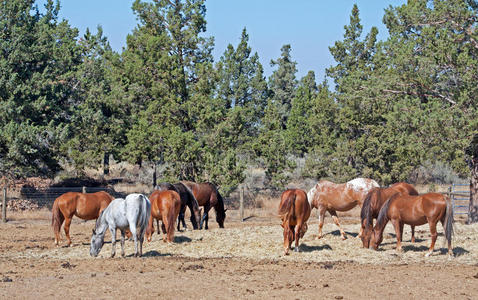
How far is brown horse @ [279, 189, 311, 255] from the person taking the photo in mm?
14516

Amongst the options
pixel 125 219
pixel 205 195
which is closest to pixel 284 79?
pixel 205 195

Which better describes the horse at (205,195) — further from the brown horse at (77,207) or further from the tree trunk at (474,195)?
the tree trunk at (474,195)

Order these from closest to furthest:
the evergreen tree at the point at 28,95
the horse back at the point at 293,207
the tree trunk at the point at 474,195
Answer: the horse back at the point at 293,207
the tree trunk at the point at 474,195
the evergreen tree at the point at 28,95

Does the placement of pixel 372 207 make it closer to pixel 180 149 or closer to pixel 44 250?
pixel 44 250

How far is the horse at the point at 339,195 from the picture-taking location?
17.8 m

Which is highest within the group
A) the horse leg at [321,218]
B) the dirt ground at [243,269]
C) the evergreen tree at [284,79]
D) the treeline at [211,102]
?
the evergreen tree at [284,79]

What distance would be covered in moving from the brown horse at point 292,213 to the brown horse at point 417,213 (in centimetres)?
201

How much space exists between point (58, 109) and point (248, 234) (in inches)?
623

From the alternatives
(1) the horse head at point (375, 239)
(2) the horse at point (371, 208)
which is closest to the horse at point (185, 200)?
(2) the horse at point (371, 208)

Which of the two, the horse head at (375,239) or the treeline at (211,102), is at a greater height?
the treeline at (211,102)

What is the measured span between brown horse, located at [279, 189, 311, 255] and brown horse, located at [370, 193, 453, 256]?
2.01 metres

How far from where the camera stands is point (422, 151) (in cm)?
2252

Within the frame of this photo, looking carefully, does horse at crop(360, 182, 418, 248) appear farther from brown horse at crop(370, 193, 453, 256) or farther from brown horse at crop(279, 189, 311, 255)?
brown horse at crop(279, 189, 311, 255)

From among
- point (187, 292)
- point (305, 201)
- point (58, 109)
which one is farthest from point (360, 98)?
point (187, 292)
